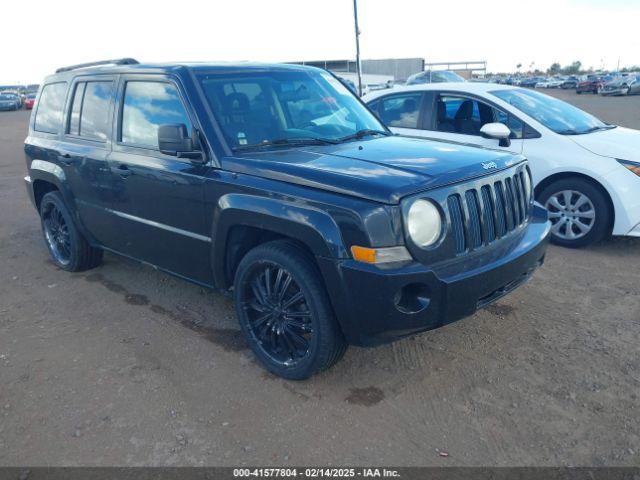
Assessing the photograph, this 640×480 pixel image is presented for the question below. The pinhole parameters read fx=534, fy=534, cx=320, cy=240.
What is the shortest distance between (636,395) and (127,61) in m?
4.57

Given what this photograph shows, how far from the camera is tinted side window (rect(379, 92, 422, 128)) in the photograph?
22.0ft

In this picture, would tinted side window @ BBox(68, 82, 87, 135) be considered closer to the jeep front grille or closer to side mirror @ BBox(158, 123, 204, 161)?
side mirror @ BBox(158, 123, 204, 161)

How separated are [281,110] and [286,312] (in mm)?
1514

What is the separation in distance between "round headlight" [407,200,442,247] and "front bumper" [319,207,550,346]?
0.15 metres

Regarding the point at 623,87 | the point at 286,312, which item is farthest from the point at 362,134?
the point at 623,87

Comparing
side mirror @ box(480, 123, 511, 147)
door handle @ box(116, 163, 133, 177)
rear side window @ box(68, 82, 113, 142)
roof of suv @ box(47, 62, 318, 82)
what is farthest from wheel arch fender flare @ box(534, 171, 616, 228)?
rear side window @ box(68, 82, 113, 142)

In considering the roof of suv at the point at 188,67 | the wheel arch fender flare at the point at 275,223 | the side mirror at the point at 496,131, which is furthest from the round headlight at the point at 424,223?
the side mirror at the point at 496,131

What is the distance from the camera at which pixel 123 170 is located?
4.14 metres

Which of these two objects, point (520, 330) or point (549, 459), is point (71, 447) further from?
point (520, 330)

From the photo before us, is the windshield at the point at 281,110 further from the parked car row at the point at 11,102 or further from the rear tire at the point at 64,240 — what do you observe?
the parked car row at the point at 11,102

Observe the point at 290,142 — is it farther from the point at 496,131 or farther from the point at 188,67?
the point at 496,131

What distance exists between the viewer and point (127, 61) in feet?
15.4

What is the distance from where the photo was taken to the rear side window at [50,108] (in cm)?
502

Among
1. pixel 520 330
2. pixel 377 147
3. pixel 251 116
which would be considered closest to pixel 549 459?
pixel 520 330
